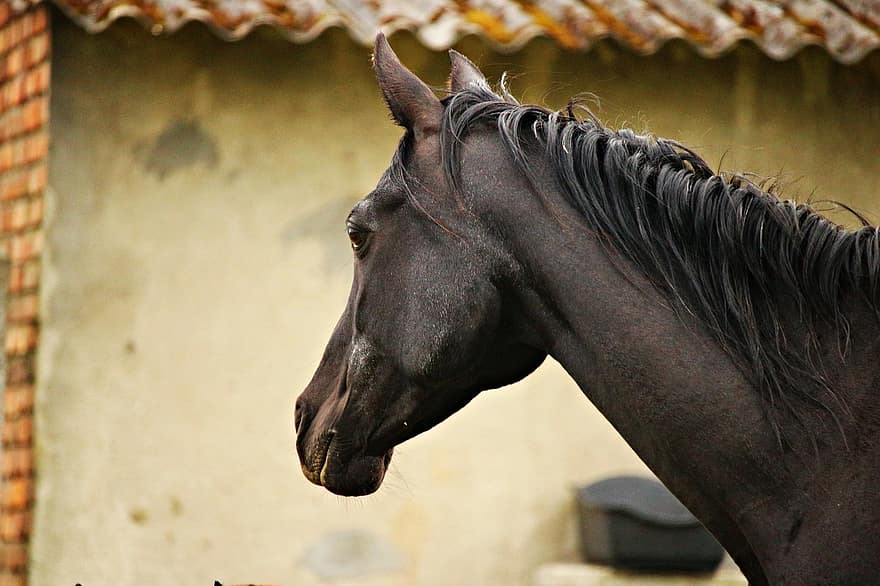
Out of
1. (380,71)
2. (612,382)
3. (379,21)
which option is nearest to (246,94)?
(379,21)

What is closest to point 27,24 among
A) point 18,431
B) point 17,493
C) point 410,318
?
point 18,431

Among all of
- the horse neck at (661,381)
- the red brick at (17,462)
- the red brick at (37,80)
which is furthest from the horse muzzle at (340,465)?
the red brick at (37,80)

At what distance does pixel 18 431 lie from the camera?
550 centimetres

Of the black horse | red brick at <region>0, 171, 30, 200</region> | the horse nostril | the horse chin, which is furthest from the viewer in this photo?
red brick at <region>0, 171, 30, 200</region>

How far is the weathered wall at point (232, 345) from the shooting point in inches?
217

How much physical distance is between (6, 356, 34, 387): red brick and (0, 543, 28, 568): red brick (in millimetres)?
703

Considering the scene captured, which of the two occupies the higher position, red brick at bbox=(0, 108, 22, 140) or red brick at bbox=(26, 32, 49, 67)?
red brick at bbox=(26, 32, 49, 67)

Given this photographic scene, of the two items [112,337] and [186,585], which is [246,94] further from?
[186,585]

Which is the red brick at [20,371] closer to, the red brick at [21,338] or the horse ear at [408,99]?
the red brick at [21,338]

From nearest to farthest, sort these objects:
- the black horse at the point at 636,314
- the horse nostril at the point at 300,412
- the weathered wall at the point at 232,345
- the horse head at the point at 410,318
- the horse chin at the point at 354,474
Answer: the black horse at the point at 636,314 → the horse head at the point at 410,318 → the horse chin at the point at 354,474 → the horse nostril at the point at 300,412 → the weathered wall at the point at 232,345

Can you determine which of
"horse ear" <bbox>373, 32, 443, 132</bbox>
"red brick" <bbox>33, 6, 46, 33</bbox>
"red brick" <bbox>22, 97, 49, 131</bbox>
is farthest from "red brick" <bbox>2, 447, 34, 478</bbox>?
"horse ear" <bbox>373, 32, 443, 132</bbox>

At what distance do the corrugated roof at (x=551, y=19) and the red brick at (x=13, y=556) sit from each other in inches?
88.0

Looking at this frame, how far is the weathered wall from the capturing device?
5.50 m

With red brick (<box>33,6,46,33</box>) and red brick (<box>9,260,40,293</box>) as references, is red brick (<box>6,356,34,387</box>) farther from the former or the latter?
red brick (<box>33,6,46,33</box>)
